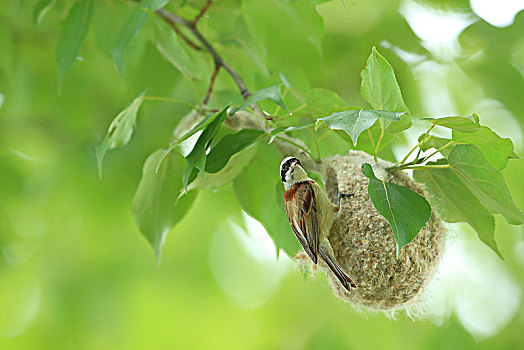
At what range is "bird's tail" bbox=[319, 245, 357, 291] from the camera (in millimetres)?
995

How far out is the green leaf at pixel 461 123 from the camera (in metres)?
0.88

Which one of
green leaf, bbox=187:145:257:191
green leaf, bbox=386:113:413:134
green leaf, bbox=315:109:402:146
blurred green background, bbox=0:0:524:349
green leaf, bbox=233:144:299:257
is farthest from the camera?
blurred green background, bbox=0:0:524:349

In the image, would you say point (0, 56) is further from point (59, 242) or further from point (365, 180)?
point (365, 180)

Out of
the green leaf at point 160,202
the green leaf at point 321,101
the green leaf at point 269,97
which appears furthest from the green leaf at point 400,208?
the green leaf at point 160,202

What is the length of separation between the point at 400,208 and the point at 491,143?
28 centimetres

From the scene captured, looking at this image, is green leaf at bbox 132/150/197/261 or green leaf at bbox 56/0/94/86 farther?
green leaf at bbox 56/0/94/86

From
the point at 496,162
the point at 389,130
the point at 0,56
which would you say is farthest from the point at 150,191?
the point at 0,56

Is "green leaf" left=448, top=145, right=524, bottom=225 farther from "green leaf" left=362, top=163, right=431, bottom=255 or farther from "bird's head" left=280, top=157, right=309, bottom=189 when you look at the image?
"bird's head" left=280, top=157, right=309, bottom=189

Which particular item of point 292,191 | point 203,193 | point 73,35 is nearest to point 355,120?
point 292,191

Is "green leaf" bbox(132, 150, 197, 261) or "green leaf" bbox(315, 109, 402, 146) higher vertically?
"green leaf" bbox(315, 109, 402, 146)

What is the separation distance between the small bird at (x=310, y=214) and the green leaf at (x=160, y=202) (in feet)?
1.34

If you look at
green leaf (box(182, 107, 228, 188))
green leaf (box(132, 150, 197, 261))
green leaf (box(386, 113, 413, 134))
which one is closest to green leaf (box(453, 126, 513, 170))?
green leaf (box(386, 113, 413, 134))

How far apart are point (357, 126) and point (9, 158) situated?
2.01 m

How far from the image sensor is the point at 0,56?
6.35ft
